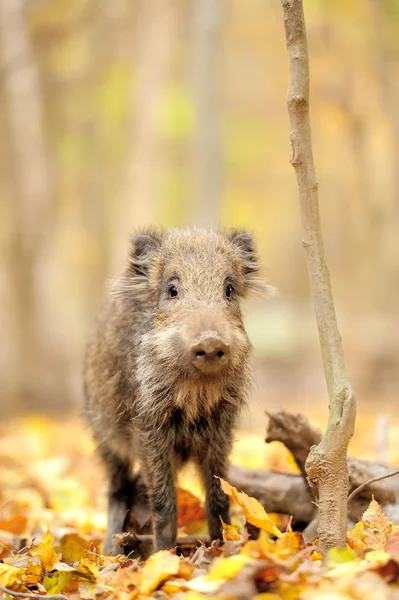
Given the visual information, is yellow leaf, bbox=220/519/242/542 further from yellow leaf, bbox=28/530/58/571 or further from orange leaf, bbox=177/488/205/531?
orange leaf, bbox=177/488/205/531

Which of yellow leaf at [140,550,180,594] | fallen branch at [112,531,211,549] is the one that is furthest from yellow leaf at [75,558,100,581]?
fallen branch at [112,531,211,549]

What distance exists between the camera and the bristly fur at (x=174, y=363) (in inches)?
189

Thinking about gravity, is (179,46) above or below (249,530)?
above

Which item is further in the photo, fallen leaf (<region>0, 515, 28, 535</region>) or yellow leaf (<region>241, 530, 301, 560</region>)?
fallen leaf (<region>0, 515, 28, 535</region>)

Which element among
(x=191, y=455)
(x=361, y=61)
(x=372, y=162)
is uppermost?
(x=361, y=61)

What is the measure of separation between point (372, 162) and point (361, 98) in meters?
2.42

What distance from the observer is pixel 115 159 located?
2627 centimetres

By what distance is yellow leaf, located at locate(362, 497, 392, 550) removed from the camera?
4047 millimetres

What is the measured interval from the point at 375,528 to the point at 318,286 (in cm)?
128

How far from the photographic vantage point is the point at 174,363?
475 cm

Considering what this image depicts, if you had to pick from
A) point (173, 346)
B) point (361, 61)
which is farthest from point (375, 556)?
point (361, 61)

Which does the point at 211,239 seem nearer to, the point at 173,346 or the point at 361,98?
the point at 173,346

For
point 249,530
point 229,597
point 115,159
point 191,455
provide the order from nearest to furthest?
point 229,597
point 249,530
point 191,455
point 115,159

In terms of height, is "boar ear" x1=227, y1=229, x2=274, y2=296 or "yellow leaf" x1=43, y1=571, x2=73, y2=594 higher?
"boar ear" x1=227, y1=229, x2=274, y2=296
